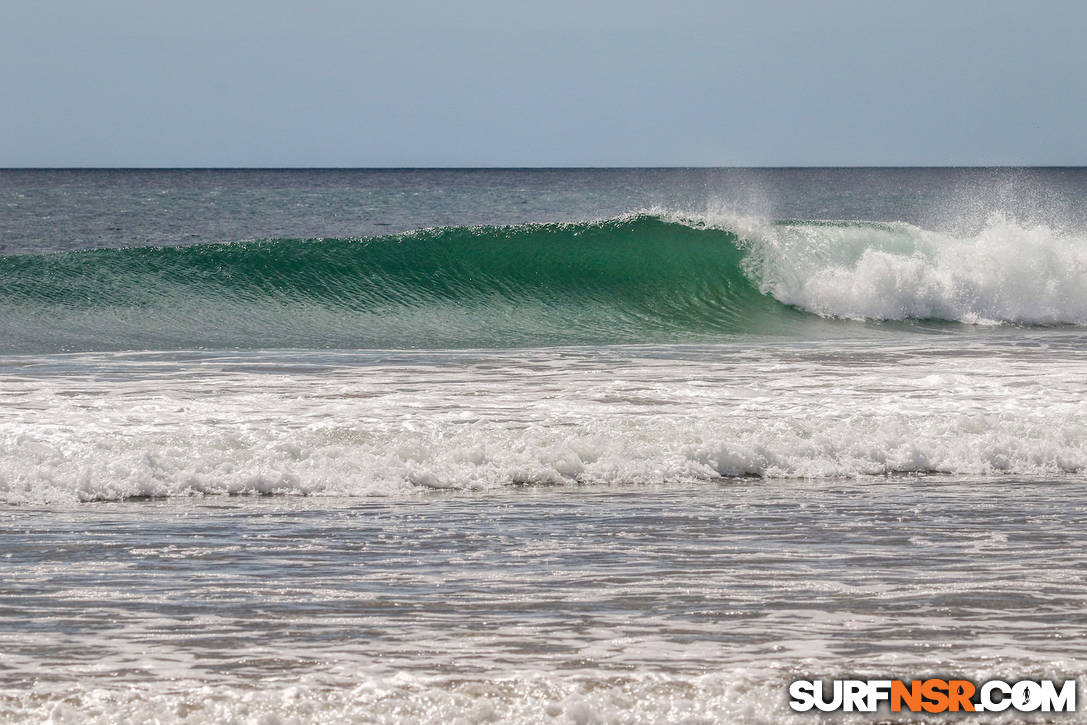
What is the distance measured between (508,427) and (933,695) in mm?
4311

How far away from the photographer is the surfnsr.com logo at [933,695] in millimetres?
3256

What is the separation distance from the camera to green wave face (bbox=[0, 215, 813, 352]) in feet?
45.2

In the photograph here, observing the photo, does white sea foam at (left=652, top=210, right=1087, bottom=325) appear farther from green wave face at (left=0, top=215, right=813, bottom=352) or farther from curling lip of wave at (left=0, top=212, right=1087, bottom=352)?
green wave face at (left=0, top=215, right=813, bottom=352)

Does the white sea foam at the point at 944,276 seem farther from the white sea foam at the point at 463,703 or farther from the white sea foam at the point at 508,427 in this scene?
the white sea foam at the point at 463,703

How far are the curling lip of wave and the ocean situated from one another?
4.2 inches

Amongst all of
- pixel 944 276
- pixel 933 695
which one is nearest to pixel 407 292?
pixel 944 276

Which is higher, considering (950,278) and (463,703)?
(950,278)

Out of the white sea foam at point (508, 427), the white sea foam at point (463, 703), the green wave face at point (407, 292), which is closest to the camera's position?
the white sea foam at point (463, 703)

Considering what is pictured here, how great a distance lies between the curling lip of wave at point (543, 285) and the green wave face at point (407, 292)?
4cm

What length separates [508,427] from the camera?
291 inches

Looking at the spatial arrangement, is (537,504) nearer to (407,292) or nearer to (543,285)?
(407,292)

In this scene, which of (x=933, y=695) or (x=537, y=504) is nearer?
(x=933, y=695)

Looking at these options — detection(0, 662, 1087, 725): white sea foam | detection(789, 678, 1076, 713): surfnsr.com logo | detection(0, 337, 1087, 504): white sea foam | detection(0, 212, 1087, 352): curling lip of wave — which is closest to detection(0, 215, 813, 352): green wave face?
detection(0, 212, 1087, 352): curling lip of wave

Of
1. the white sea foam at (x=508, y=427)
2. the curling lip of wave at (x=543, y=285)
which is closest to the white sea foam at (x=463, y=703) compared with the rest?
the white sea foam at (x=508, y=427)
